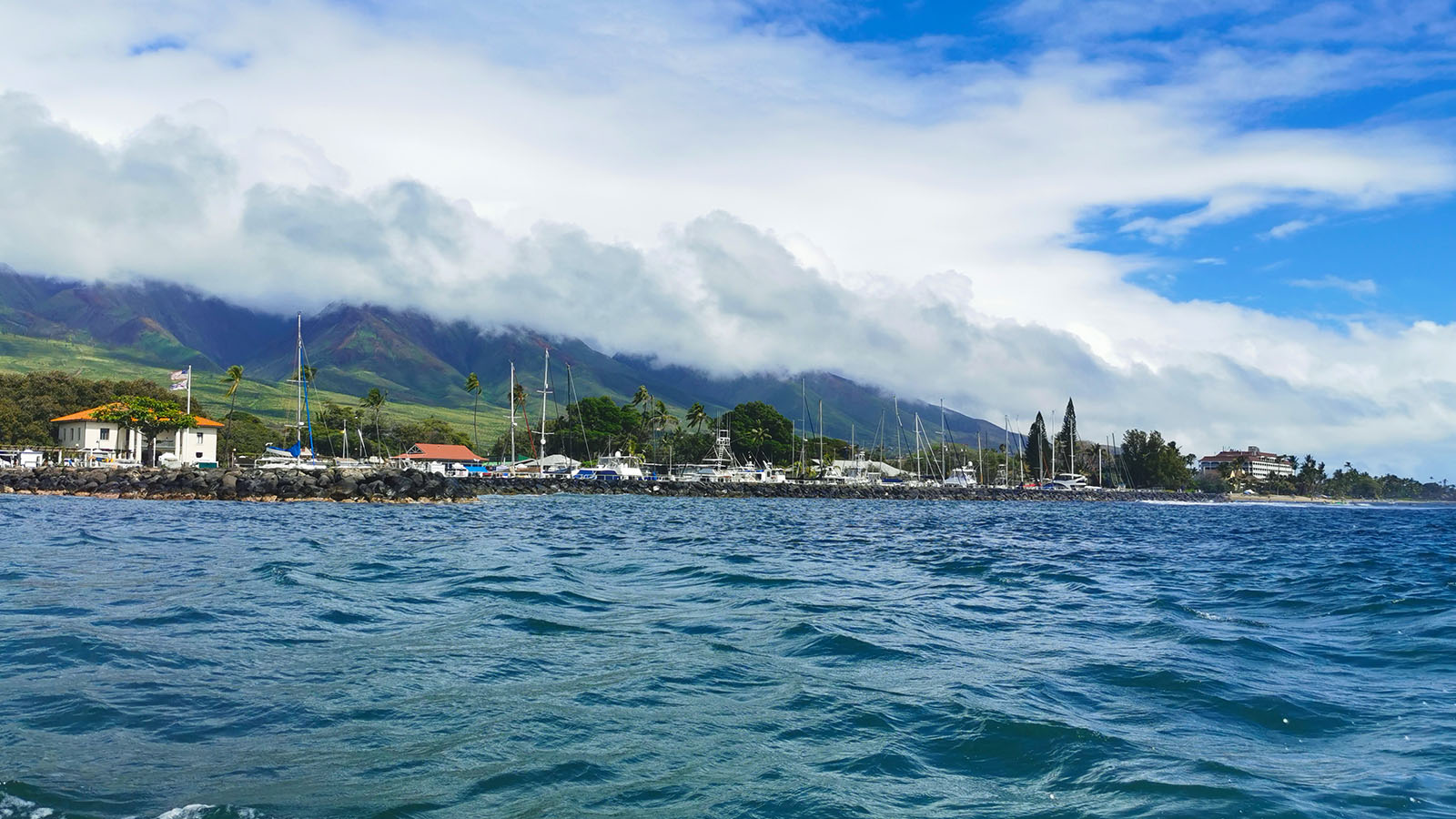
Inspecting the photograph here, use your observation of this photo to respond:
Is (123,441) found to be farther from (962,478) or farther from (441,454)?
(962,478)

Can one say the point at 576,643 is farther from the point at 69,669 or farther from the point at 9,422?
the point at 9,422

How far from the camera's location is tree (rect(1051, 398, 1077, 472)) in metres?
178

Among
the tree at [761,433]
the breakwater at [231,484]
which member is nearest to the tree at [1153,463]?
the tree at [761,433]

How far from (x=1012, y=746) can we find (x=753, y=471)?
397 ft

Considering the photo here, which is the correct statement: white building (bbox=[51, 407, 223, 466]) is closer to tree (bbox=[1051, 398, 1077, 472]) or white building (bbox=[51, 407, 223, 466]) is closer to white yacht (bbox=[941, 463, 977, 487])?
white yacht (bbox=[941, 463, 977, 487])

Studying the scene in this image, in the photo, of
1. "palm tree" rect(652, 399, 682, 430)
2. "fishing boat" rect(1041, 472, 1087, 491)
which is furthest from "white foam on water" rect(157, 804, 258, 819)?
"fishing boat" rect(1041, 472, 1087, 491)

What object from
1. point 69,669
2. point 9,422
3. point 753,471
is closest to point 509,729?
point 69,669

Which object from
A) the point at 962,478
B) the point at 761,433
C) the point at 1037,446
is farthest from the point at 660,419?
the point at 1037,446

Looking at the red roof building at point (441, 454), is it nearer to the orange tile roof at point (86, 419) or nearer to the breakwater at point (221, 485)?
the orange tile roof at point (86, 419)

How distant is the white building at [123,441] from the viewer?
84750 millimetres

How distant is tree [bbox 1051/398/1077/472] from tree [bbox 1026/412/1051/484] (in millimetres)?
2452

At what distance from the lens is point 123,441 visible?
88.6 metres

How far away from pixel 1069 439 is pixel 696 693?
182m

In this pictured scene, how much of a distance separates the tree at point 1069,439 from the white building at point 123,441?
140375 mm
